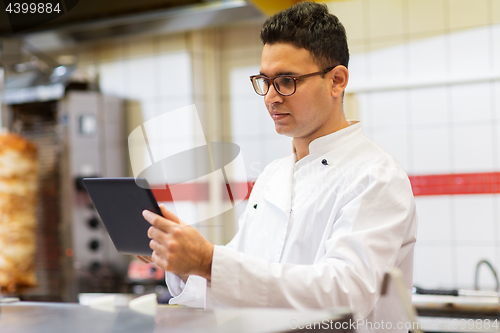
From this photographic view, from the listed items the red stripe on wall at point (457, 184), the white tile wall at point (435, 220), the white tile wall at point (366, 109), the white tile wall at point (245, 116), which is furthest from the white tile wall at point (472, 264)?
the white tile wall at point (245, 116)

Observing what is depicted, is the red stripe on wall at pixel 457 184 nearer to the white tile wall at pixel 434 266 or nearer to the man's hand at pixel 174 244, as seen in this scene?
the white tile wall at pixel 434 266

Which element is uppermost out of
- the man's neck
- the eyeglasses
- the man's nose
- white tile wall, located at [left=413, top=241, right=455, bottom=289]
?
the eyeglasses

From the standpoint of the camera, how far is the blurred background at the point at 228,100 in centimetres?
283

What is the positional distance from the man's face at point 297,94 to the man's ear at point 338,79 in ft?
0.04

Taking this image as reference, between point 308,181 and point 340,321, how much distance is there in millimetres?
558

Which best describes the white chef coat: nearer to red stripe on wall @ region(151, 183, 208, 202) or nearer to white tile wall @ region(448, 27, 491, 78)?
red stripe on wall @ region(151, 183, 208, 202)

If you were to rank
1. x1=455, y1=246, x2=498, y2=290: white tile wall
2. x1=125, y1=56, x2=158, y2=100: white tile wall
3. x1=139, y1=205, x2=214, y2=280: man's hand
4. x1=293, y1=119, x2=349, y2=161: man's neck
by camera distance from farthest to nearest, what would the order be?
x1=125, y1=56, x2=158, y2=100: white tile wall
x1=455, y1=246, x2=498, y2=290: white tile wall
x1=293, y1=119, x2=349, y2=161: man's neck
x1=139, y1=205, x2=214, y2=280: man's hand

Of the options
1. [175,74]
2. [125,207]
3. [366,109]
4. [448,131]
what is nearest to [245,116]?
[175,74]

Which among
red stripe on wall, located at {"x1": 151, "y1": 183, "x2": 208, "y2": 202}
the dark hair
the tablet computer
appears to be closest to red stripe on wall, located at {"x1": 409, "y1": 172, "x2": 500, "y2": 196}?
the dark hair

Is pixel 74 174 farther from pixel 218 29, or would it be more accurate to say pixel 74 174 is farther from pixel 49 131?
pixel 218 29

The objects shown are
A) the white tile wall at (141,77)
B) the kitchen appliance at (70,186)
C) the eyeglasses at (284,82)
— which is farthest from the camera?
the white tile wall at (141,77)

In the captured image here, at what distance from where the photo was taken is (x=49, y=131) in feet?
11.1

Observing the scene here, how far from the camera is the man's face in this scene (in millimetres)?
1127

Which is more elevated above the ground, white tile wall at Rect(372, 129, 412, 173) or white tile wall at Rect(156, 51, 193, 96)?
white tile wall at Rect(156, 51, 193, 96)
